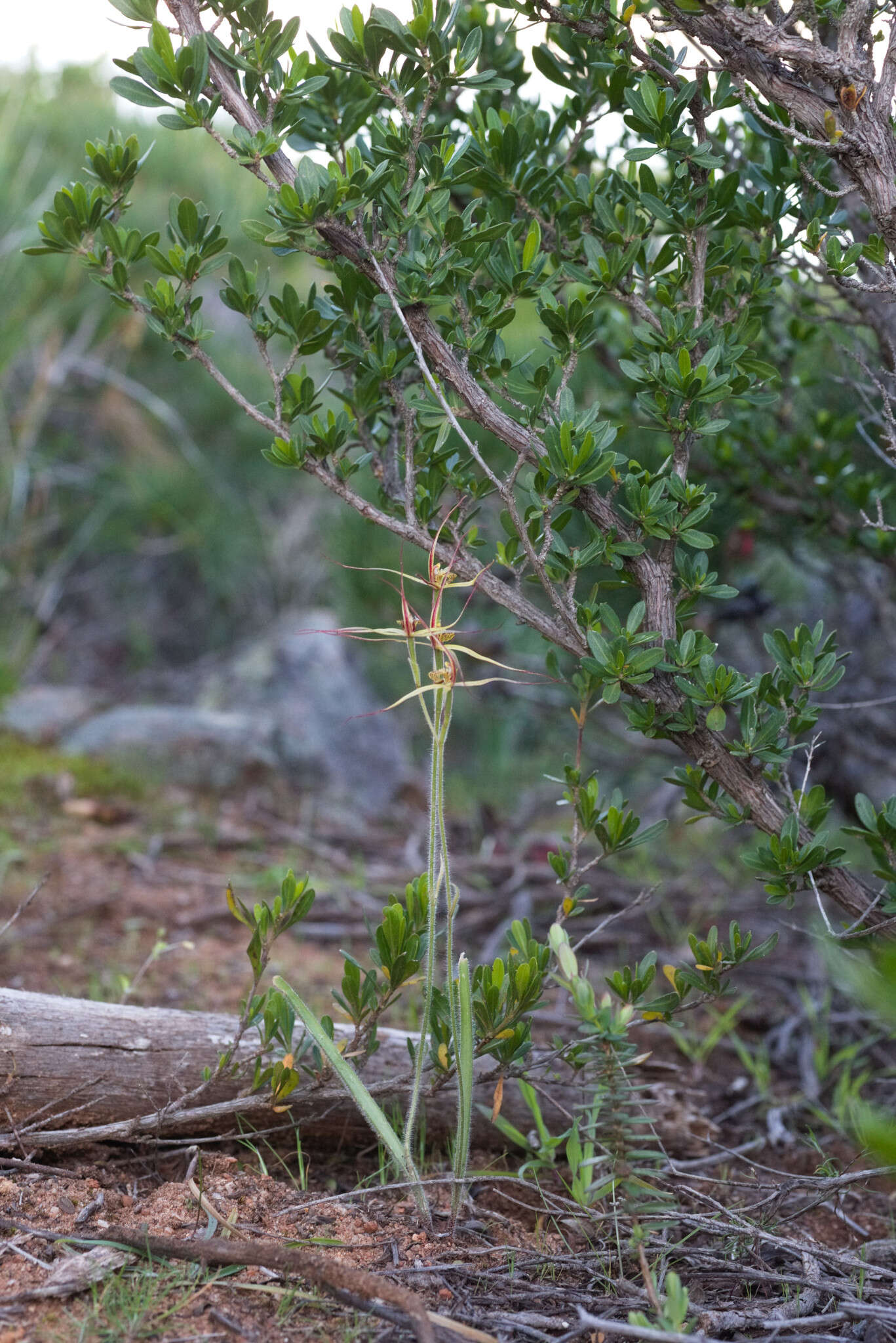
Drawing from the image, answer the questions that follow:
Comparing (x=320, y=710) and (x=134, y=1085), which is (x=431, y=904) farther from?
(x=320, y=710)

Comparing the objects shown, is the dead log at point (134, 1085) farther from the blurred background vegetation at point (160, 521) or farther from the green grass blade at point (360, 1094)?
the blurred background vegetation at point (160, 521)

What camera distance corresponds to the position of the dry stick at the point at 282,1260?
3.21 feet

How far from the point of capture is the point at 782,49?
1143 mm

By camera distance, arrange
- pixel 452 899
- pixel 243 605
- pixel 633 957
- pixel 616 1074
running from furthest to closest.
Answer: pixel 243 605 < pixel 633 957 < pixel 452 899 < pixel 616 1074

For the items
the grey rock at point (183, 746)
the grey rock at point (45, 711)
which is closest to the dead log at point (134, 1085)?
the grey rock at point (183, 746)

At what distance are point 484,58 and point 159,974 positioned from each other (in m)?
1.82

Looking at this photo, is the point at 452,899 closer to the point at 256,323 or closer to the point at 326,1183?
the point at 326,1183

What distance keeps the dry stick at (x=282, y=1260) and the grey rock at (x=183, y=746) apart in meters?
2.58

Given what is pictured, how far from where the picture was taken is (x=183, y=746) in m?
3.69

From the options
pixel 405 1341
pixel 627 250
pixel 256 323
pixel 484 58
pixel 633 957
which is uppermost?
pixel 484 58

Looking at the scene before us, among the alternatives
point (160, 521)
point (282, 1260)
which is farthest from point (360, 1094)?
point (160, 521)

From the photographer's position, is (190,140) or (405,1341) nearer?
(405,1341)

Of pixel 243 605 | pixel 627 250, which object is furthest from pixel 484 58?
pixel 243 605

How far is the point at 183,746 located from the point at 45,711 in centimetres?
80
